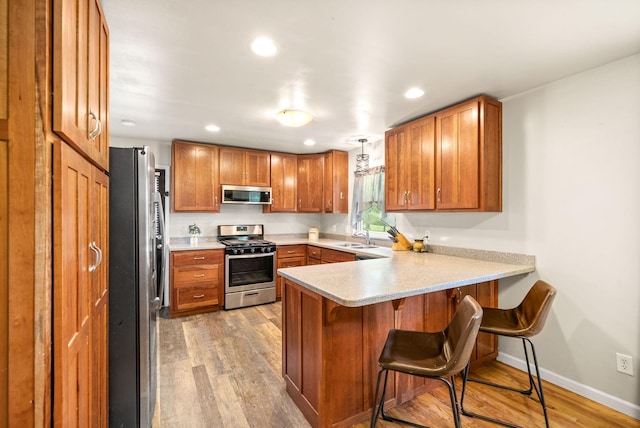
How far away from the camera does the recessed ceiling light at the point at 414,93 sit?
96.3 inches

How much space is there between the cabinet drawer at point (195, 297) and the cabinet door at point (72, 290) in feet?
9.11

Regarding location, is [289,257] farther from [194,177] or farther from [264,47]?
[264,47]

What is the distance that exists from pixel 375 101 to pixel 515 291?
2058 millimetres

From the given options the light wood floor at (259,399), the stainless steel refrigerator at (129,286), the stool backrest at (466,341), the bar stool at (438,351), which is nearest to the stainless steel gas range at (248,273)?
the light wood floor at (259,399)

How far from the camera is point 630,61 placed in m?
1.98

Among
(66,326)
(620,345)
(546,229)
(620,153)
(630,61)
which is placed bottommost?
(620,345)

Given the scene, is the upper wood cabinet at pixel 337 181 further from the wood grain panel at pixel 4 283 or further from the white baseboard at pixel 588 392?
the wood grain panel at pixel 4 283

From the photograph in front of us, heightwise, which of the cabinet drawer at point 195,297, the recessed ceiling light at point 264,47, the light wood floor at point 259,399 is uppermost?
the recessed ceiling light at point 264,47

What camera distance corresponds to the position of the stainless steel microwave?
14.5ft

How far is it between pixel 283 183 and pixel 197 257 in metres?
1.75

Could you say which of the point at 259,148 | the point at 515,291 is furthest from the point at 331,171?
the point at 515,291

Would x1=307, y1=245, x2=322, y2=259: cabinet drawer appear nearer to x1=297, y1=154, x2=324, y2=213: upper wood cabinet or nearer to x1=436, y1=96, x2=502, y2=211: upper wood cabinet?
x1=297, y1=154, x2=324, y2=213: upper wood cabinet

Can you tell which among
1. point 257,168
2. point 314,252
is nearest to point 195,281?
point 314,252

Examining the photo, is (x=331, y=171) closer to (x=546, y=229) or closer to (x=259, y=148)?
(x=259, y=148)
